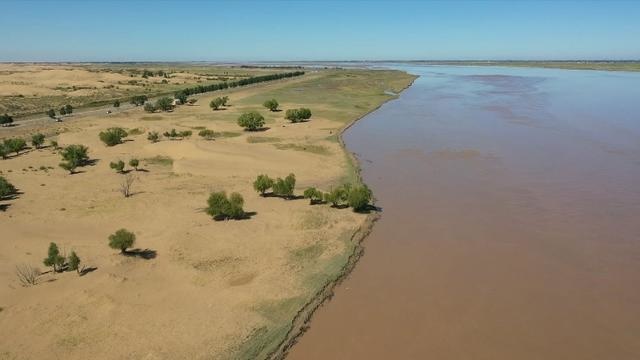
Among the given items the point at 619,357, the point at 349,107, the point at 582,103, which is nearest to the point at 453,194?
the point at 619,357

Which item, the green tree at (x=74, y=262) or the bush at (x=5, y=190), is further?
the bush at (x=5, y=190)

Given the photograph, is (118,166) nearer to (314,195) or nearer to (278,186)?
(278,186)

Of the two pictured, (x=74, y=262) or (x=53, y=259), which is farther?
(x=53, y=259)

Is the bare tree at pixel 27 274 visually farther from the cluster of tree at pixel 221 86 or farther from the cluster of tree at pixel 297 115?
the cluster of tree at pixel 221 86

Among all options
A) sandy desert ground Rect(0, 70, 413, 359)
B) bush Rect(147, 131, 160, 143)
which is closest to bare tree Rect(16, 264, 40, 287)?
sandy desert ground Rect(0, 70, 413, 359)

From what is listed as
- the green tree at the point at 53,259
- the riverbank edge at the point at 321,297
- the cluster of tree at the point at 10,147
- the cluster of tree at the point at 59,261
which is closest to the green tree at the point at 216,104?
the cluster of tree at the point at 10,147

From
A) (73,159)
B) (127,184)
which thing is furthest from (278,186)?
(73,159)
